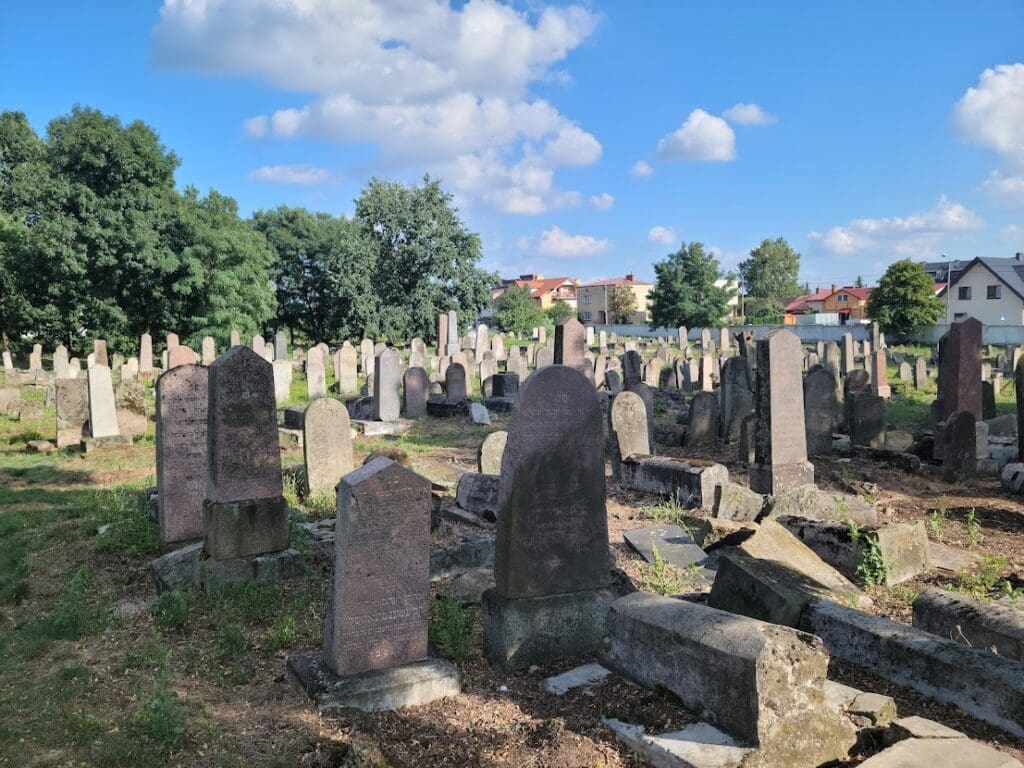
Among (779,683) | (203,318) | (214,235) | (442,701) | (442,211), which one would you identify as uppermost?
(442,211)

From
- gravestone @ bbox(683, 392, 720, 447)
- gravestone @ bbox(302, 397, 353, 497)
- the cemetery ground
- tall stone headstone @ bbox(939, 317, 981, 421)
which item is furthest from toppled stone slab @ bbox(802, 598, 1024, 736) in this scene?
tall stone headstone @ bbox(939, 317, 981, 421)

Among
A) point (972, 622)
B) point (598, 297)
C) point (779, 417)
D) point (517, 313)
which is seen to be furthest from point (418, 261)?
point (598, 297)

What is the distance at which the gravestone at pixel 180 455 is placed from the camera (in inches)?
313

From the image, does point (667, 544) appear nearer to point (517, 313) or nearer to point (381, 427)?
point (381, 427)

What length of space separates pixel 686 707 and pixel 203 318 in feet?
111

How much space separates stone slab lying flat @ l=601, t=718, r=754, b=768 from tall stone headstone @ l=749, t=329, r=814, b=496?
6078 mm

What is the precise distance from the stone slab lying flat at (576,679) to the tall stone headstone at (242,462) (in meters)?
3.31

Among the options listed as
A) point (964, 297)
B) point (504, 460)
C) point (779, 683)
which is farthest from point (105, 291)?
point (964, 297)

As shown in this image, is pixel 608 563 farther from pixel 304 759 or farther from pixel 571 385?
pixel 304 759

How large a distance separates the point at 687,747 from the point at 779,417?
21.5 feet

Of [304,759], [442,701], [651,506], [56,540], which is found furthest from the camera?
[651,506]

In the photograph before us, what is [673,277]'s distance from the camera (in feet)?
194

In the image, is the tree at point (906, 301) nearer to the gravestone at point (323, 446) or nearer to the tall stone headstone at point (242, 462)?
the gravestone at point (323, 446)

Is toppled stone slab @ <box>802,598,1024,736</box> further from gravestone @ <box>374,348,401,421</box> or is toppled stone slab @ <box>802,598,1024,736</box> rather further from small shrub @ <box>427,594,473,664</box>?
gravestone @ <box>374,348,401,421</box>
